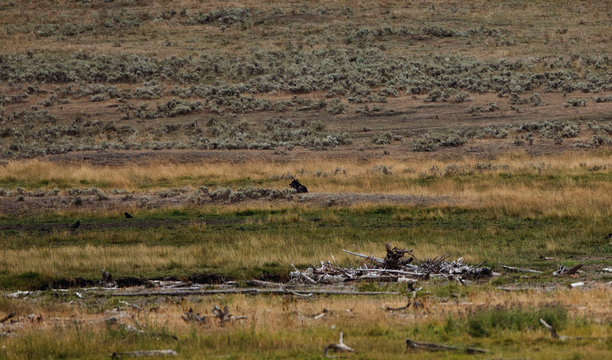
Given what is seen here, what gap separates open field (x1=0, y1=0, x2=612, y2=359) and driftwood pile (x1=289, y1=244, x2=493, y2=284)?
0.24 metres

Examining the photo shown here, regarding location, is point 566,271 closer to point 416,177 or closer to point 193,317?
point 193,317

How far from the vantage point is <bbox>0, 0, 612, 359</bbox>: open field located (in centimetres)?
1330

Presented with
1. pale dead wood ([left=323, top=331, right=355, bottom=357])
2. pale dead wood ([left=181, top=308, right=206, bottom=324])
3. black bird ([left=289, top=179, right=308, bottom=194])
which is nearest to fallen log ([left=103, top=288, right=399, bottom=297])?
pale dead wood ([left=181, top=308, right=206, bottom=324])

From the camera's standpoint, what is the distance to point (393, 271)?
17219mm

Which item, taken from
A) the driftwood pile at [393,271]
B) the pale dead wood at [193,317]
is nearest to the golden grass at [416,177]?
the driftwood pile at [393,271]

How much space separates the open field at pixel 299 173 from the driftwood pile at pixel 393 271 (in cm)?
24

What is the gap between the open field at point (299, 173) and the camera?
13.3 metres

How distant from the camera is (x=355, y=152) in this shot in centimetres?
4147

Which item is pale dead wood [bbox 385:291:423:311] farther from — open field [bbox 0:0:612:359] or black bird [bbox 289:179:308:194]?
black bird [bbox 289:179:308:194]

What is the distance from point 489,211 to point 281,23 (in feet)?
150

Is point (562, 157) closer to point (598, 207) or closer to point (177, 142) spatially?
point (598, 207)

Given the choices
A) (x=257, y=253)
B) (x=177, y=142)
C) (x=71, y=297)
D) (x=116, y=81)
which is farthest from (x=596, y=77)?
(x=71, y=297)

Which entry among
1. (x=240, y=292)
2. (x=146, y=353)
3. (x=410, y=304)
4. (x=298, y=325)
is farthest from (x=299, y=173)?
(x=146, y=353)

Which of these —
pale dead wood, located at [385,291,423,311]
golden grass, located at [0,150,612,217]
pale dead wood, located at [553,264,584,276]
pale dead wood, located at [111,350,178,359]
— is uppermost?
pale dead wood, located at [111,350,178,359]
